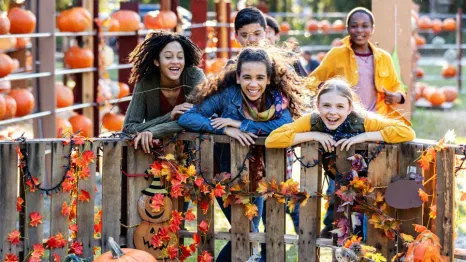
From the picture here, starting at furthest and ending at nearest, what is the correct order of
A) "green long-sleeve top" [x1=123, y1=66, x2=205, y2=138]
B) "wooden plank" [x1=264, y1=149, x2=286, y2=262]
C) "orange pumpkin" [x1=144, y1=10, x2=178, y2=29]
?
"orange pumpkin" [x1=144, y1=10, x2=178, y2=29], "green long-sleeve top" [x1=123, y1=66, x2=205, y2=138], "wooden plank" [x1=264, y1=149, x2=286, y2=262]

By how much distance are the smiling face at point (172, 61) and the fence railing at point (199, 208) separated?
0.55 m

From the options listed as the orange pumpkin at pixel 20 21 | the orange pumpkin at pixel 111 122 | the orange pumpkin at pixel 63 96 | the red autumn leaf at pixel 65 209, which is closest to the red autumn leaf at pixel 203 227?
the red autumn leaf at pixel 65 209

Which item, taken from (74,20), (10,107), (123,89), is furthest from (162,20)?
(10,107)

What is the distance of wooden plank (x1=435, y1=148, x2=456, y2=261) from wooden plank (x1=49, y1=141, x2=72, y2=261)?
2.08 metres

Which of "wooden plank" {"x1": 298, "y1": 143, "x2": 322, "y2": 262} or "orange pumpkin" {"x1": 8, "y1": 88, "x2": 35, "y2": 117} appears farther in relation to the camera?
"orange pumpkin" {"x1": 8, "y1": 88, "x2": 35, "y2": 117}

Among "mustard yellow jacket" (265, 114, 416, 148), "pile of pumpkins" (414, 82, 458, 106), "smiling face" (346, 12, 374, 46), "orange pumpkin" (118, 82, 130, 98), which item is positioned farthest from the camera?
"pile of pumpkins" (414, 82, 458, 106)

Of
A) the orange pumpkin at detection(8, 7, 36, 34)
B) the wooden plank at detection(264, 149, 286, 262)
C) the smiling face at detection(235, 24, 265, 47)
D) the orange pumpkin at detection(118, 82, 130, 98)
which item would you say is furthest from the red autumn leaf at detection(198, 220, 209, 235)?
the orange pumpkin at detection(118, 82, 130, 98)

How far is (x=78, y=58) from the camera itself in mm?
10492

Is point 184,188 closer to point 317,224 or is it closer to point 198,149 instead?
point 198,149

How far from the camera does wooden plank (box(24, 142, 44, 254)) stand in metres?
5.28

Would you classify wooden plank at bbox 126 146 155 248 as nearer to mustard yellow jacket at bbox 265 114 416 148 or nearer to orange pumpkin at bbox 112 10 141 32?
mustard yellow jacket at bbox 265 114 416 148

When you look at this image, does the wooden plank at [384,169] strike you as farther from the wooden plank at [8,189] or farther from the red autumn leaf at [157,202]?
the wooden plank at [8,189]

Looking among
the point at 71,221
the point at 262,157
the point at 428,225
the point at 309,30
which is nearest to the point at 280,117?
the point at 262,157

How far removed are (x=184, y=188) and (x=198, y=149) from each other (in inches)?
9.8
